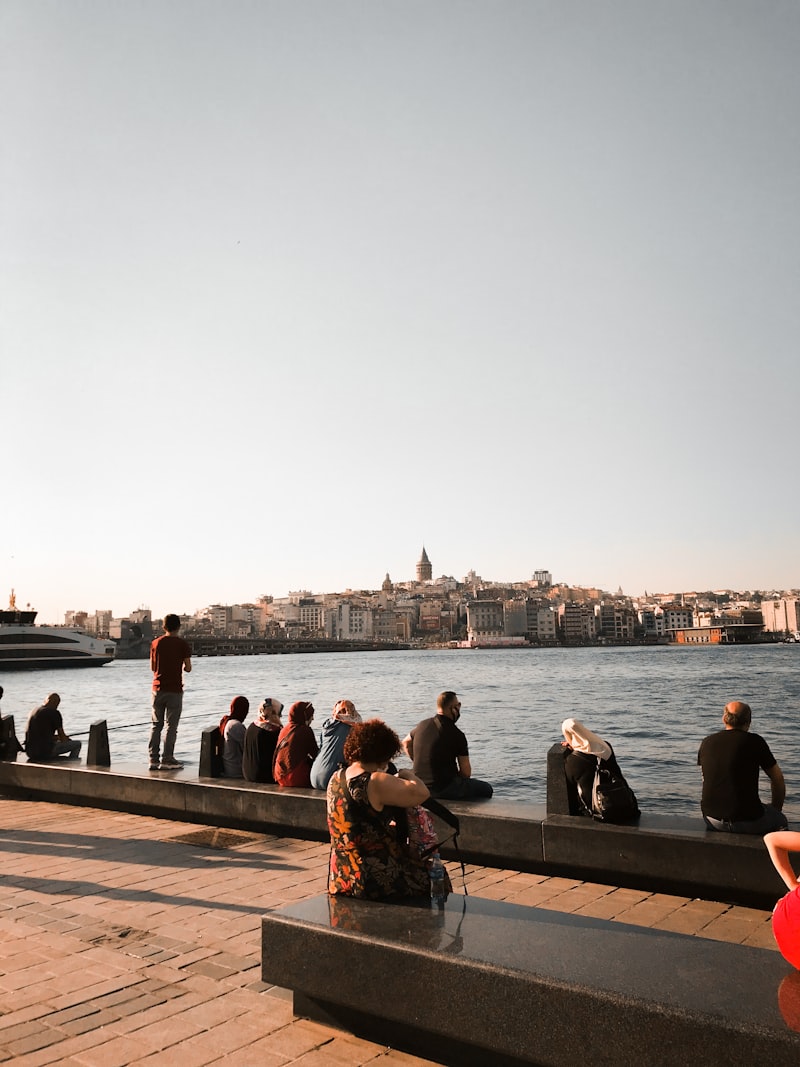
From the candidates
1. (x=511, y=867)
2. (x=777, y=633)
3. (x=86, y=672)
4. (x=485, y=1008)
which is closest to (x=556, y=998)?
(x=485, y=1008)

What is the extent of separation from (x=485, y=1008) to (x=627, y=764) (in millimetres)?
18417

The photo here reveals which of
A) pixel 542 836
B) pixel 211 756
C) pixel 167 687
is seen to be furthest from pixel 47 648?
pixel 542 836

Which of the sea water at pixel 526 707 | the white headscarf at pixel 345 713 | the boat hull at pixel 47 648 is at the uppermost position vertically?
the white headscarf at pixel 345 713

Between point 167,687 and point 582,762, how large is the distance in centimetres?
480

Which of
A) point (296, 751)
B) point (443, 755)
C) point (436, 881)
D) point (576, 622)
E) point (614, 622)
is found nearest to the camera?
point (436, 881)

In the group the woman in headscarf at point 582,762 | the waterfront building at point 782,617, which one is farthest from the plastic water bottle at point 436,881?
the waterfront building at point 782,617

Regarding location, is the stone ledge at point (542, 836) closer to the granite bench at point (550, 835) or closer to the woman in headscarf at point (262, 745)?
the granite bench at point (550, 835)

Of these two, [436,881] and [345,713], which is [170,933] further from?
[345,713]

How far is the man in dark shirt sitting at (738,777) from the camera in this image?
18.2ft

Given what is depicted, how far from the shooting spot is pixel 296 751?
7891 millimetres

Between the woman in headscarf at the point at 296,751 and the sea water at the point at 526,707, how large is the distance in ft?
7.93

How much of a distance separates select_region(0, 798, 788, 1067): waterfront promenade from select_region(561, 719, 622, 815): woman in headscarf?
545mm

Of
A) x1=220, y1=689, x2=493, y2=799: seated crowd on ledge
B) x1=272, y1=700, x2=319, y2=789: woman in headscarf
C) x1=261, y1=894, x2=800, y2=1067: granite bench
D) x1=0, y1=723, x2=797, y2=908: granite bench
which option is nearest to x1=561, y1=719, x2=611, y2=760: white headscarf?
x1=0, y1=723, x2=797, y2=908: granite bench

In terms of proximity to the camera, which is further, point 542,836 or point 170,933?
point 542,836
